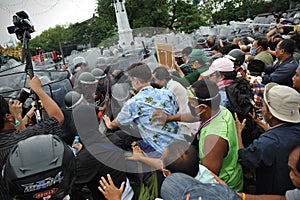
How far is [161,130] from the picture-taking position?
7.77 feet

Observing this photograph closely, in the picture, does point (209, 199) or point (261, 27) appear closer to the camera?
point (209, 199)

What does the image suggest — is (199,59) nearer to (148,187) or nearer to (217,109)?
(217,109)

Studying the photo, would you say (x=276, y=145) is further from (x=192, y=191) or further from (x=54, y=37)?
(x=54, y=37)

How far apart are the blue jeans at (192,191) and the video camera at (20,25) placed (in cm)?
223

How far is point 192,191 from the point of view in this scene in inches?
47.1

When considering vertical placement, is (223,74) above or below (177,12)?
below

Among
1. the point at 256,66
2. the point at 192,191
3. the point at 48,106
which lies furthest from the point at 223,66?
the point at 192,191

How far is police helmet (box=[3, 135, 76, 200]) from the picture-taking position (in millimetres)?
1227

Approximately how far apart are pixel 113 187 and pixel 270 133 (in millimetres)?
1237

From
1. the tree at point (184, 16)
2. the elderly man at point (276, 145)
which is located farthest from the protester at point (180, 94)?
the tree at point (184, 16)

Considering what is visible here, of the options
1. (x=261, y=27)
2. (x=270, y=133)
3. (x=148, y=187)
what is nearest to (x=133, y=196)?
(x=148, y=187)

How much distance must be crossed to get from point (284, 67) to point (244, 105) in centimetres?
163

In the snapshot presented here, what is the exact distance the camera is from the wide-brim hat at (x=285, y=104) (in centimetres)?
193

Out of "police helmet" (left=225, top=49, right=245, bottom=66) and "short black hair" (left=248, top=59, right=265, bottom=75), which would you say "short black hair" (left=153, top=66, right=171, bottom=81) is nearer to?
"police helmet" (left=225, top=49, right=245, bottom=66)
